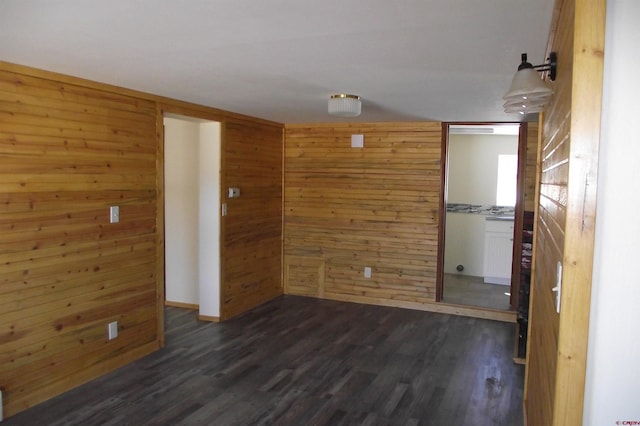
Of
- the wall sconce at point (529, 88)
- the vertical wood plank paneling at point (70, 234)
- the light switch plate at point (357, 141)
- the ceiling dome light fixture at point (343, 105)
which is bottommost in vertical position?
the vertical wood plank paneling at point (70, 234)

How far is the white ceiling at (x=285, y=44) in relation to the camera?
189 centimetres

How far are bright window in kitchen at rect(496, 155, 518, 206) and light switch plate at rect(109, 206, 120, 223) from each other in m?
5.76

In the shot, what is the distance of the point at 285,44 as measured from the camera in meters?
2.39

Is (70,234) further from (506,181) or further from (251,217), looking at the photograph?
(506,181)

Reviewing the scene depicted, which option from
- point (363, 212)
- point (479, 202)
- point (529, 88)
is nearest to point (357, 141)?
point (363, 212)

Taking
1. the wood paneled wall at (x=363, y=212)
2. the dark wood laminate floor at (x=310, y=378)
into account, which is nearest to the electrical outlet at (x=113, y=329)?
the dark wood laminate floor at (x=310, y=378)

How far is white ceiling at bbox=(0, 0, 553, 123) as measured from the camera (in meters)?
1.89

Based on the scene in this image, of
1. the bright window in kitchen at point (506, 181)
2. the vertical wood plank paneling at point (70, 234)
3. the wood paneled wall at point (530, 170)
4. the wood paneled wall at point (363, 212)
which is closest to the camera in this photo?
the vertical wood plank paneling at point (70, 234)

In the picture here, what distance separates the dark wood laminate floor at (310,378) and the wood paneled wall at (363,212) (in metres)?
0.80

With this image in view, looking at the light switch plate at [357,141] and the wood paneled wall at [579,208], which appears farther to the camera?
the light switch plate at [357,141]

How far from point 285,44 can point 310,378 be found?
2460 millimetres

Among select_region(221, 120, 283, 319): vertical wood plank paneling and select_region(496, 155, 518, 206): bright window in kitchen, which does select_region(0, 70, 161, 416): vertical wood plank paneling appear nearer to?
select_region(221, 120, 283, 319): vertical wood plank paneling

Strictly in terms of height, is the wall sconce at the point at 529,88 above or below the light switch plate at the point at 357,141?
below

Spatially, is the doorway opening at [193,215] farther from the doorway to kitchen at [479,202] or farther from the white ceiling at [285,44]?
the doorway to kitchen at [479,202]
